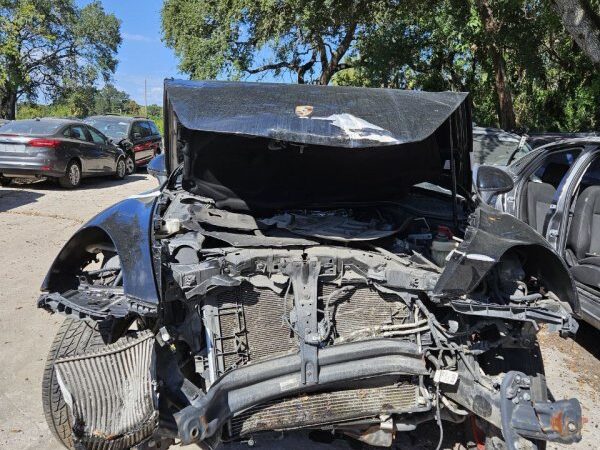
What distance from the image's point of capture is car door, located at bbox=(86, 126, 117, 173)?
12.2 metres

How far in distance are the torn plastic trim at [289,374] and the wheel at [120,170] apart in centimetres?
1177

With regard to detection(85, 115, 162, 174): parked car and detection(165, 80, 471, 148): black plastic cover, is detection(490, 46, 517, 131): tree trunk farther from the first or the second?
detection(165, 80, 471, 148): black plastic cover

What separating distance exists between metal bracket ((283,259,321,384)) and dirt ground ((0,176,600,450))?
3.18ft

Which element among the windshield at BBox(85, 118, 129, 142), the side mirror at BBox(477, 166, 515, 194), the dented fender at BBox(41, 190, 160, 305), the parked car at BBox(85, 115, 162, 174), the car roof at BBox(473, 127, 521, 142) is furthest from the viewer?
the windshield at BBox(85, 118, 129, 142)

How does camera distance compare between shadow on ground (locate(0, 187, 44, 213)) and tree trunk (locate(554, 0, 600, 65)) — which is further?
shadow on ground (locate(0, 187, 44, 213))

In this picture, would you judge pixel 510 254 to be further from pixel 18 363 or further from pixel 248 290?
pixel 18 363

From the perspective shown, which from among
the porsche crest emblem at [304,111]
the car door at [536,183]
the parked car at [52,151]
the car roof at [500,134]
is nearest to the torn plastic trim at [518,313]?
the porsche crest emblem at [304,111]

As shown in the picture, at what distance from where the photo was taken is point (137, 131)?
1524 centimetres

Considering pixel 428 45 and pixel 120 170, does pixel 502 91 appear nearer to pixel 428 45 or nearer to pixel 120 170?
pixel 428 45

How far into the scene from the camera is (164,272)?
240 centimetres

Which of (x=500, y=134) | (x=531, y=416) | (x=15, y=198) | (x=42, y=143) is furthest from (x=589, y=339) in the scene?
(x=42, y=143)

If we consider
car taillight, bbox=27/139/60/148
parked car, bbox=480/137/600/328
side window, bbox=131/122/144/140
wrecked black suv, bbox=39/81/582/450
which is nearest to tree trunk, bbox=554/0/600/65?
parked car, bbox=480/137/600/328

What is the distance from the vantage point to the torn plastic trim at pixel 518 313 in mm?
2326

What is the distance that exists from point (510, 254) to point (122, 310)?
1916mm
